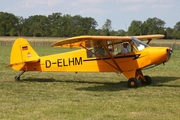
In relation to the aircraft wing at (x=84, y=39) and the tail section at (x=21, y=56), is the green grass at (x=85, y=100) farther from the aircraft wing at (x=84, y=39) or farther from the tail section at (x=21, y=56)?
the aircraft wing at (x=84, y=39)

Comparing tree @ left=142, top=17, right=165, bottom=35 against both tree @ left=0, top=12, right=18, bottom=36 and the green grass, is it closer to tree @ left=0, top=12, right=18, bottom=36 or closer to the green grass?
tree @ left=0, top=12, right=18, bottom=36

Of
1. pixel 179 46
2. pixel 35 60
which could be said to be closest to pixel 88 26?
pixel 179 46

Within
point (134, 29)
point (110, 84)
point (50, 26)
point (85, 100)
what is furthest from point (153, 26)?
point (85, 100)

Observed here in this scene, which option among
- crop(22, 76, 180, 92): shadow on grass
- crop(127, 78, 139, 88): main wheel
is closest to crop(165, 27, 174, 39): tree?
crop(22, 76, 180, 92): shadow on grass

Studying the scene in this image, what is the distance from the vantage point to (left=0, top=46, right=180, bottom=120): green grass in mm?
7176

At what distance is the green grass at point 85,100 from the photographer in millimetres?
7176

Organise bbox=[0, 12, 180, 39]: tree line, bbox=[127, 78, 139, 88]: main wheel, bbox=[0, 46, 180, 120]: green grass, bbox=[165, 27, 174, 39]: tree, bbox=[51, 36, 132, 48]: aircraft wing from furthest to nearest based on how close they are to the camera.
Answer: bbox=[0, 12, 180, 39]: tree line < bbox=[165, 27, 174, 39]: tree < bbox=[127, 78, 139, 88]: main wheel < bbox=[51, 36, 132, 48]: aircraft wing < bbox=[0, 46, 180, 120]: green grass

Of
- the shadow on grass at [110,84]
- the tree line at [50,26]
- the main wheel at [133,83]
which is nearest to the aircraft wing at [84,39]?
the main wheel at [133,83]

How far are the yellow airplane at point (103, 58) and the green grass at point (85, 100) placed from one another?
23.3 inches

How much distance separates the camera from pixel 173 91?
34.9 ft

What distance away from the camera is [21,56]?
1334 centimetres

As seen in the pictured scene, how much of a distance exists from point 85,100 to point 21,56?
17.5 ft

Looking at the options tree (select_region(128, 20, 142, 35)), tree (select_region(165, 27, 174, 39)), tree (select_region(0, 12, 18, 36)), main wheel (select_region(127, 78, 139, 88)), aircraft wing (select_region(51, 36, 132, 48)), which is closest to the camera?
aircraft wing (select_region(51, 36, 132, 48))

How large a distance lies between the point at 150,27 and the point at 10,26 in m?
53.8
